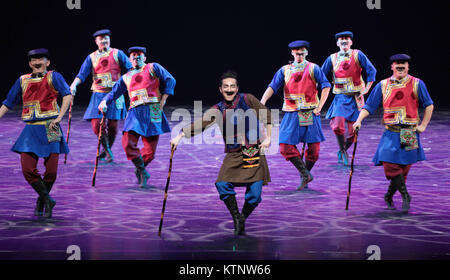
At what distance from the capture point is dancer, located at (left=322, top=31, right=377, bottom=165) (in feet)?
26.6

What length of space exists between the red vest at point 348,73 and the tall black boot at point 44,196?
13.3 feet

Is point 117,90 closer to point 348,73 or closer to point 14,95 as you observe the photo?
point 14,95

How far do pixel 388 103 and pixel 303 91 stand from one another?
130 centimetres

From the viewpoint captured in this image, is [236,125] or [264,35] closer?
[236,125]

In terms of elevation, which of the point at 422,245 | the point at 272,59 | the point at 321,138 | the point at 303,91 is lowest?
the point at 422,245

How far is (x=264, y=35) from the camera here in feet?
48.6

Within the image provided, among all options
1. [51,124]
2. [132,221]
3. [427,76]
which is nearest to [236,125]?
[132,221]

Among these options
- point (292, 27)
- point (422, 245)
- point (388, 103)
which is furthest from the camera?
point (292, 27)

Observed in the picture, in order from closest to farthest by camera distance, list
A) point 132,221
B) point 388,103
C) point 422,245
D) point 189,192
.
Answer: point 422,245 → point 132,221 → point 388,103 → point 189,192

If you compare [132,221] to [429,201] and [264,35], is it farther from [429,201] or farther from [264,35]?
[264,35]

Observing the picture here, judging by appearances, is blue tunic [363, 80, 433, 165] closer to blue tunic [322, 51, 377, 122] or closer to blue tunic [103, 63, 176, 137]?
blue tunic [103, 63, 176, 137]

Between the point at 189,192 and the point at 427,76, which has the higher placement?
the point at 427,76

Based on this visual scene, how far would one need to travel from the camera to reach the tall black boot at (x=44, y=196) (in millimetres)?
5352

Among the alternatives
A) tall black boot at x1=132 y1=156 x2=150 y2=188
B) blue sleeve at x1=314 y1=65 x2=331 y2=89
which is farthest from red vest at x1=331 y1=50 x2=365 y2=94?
tall black boot at x1=132 y1=156 x2=150 y2=188
